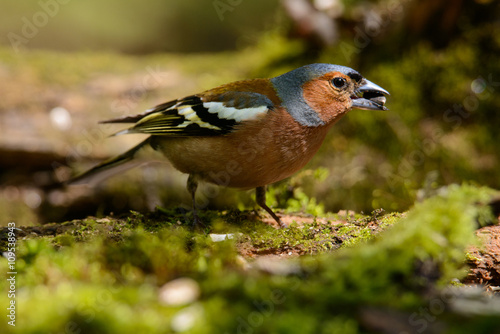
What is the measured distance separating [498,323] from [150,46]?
1084cm

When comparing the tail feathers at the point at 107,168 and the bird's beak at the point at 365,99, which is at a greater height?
the bird's beak at the point at 365,99

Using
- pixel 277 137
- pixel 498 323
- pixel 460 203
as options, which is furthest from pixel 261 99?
pixel 498 323

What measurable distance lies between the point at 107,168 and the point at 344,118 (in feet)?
10.9

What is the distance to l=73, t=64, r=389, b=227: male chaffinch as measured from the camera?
3311 mm

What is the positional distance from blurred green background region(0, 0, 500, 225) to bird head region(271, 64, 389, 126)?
2.04 m

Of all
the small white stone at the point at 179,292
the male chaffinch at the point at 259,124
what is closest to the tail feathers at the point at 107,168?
the male chaffinch at the point at 259,124

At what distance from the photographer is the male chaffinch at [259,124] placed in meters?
3.31

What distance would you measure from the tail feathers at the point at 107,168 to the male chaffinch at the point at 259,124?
1.64 ft

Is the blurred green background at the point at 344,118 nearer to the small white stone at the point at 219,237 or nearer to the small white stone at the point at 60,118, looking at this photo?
the small white stone at the point at 60,118

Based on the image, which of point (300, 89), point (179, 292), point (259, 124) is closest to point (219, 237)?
point (259, 124)

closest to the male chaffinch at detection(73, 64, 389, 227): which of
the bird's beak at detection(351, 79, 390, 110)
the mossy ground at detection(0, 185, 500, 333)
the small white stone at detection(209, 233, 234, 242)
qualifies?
the bird's beak at detection(351, 79, 390, 110)

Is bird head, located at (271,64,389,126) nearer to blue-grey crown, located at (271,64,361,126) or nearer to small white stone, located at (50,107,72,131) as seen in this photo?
blue-grey crown, located at (271,64,361,126)

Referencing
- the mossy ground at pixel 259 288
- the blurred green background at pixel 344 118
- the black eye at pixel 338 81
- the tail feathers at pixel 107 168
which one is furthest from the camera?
the blurred green background at pixel 344 118

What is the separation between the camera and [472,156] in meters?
5.77
